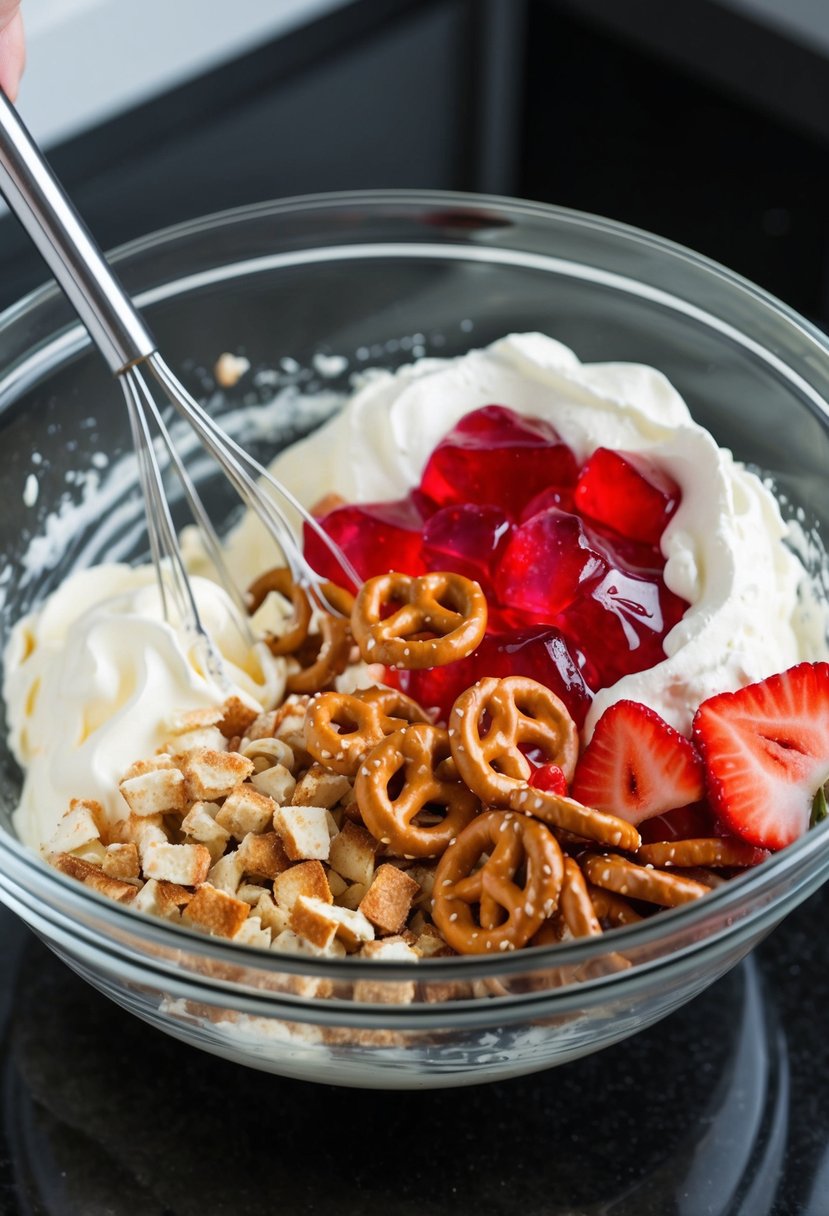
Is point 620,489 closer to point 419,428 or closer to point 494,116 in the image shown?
point 419,428

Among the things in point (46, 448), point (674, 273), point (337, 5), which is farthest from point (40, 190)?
point (337, 5)

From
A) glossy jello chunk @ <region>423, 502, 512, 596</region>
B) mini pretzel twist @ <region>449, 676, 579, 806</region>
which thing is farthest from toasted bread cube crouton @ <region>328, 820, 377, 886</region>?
glossy jello chunk @ <region>423, 502, 512, 596</region>

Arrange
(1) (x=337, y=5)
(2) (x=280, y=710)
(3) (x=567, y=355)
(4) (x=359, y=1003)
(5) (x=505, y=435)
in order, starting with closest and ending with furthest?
1. (4) (x=359, y=1003)
2. (2) (x=280, y=710)
3. (5) (x=505, y=435)
4. (3) (x=567, y=355)
5. (1) (x=337, y=5)

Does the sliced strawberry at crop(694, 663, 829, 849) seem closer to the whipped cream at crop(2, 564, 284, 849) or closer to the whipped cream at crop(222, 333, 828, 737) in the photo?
the whipped cream at crop(222, 333, 828, 737)

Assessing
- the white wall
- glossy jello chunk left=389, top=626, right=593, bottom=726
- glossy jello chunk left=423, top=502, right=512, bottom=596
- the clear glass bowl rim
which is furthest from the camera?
the white wall

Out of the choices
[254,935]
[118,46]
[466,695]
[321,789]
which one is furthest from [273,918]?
[118,46]

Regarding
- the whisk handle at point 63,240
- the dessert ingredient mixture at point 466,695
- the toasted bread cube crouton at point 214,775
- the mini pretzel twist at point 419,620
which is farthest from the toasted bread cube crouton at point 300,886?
the whisk handle at point 63,240
